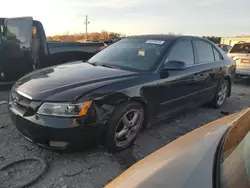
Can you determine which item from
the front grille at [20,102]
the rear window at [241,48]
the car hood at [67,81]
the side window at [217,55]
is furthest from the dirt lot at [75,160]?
the rear window at [241,48]

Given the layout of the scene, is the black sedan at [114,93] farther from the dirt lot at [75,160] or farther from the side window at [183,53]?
the dirt lot at [75,160]

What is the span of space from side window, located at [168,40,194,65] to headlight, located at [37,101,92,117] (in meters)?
1.66

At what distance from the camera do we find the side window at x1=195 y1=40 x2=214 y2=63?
13.6ft

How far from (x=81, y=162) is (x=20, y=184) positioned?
0.67m

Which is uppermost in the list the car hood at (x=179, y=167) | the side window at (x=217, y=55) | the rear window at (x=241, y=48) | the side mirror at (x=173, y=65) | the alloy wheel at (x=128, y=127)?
the rear window at (x=241, y=48)

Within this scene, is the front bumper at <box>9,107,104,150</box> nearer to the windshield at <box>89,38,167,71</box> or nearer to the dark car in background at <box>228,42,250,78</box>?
the windshield at <box>89,38,167,71</box>

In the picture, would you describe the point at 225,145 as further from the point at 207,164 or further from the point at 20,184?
the point at 20,184

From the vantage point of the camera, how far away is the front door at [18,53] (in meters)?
5.38

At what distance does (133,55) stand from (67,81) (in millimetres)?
1238

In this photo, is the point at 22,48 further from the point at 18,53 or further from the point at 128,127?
the point at 128,127

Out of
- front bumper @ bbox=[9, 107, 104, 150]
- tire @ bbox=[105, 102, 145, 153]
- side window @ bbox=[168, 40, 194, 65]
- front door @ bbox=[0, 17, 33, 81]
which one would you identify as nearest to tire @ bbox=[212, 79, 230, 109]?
side window @ bbox=[168, 40, 194, 65]

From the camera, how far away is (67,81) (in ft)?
8.94

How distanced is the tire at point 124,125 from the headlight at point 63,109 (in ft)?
1.24

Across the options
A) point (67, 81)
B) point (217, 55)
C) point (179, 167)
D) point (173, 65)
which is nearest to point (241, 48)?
point (217, 55)
